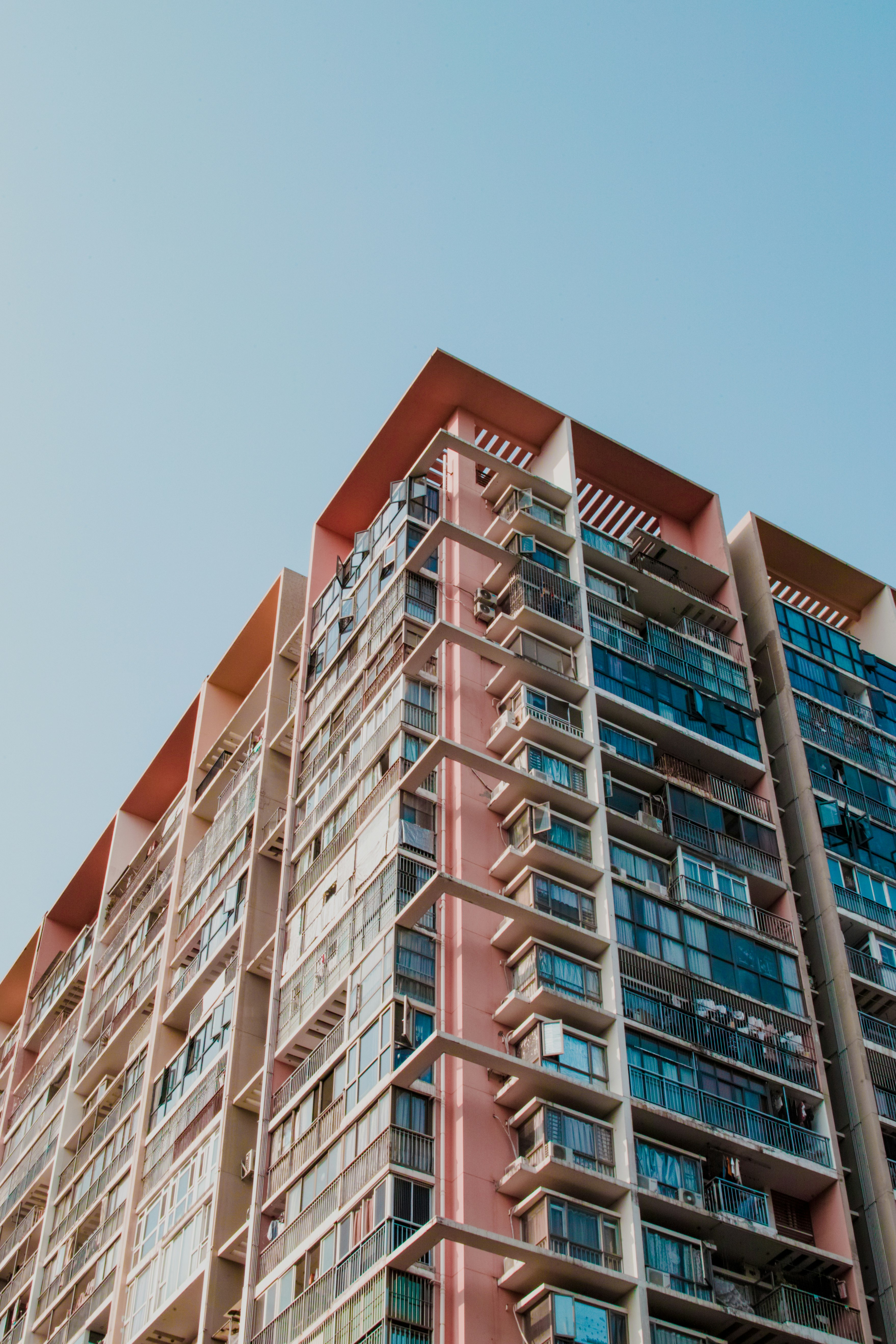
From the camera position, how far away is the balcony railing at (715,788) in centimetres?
4178

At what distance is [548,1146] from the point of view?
3119cm

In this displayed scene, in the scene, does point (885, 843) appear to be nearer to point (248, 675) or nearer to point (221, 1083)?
point (221, 1083)

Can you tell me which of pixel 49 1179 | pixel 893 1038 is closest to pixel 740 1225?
pixel 893 1038

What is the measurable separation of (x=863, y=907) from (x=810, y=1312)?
39.4 ft

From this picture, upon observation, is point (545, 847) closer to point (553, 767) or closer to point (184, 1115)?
point (553, 767)

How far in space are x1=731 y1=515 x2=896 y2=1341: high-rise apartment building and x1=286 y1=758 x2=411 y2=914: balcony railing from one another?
11.2 m

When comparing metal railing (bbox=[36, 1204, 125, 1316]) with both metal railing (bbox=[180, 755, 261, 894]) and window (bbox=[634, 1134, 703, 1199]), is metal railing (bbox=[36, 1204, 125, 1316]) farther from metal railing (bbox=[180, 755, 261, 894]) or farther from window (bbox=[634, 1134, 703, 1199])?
window (bbox=[634, 1134, 703, 1199])

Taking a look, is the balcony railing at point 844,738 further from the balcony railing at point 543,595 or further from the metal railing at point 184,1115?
the metal railing at point 184,1115

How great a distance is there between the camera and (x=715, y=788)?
1665 inches

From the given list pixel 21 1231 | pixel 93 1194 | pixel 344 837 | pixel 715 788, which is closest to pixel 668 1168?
pixel 344 837

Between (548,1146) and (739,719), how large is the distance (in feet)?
53.8

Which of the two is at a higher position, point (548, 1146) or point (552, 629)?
point (552, 629)

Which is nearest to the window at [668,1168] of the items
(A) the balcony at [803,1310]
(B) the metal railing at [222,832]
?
(A) the balcony at [803,1310]

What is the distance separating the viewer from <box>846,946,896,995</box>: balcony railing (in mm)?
40438
